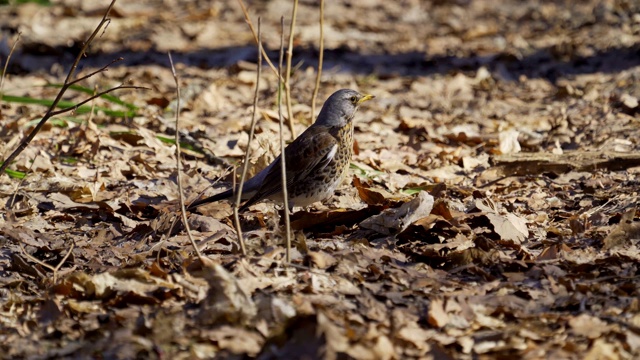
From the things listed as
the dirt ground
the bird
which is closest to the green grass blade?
the dirt ground

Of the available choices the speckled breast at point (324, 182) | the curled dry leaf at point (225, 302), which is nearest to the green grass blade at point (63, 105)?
the speckled breast at point (324, 182)

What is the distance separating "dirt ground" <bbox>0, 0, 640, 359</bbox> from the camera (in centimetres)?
351

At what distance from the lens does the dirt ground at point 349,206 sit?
3.51 m

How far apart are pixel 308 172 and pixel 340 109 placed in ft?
1.77

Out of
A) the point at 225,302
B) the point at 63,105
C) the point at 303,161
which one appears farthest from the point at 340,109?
the point at 63,105

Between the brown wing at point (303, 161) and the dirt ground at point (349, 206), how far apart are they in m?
0.29

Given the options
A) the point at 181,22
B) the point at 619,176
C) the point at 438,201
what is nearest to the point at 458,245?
the point at 438,201

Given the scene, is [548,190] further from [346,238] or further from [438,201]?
[346,238]

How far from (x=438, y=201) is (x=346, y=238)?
1.96 ft

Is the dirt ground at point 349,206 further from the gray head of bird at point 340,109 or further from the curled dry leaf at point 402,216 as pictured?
the gray head of bird at point 340,109

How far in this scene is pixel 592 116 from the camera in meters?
7.85

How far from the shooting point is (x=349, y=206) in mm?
5691

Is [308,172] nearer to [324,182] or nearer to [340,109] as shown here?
[324,182]

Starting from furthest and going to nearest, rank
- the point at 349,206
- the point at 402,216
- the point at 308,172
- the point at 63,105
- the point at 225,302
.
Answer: the point at 63,105 → the point at 349,206 → the point at 308,172 → the point at 402,216 → the point at 225,302
